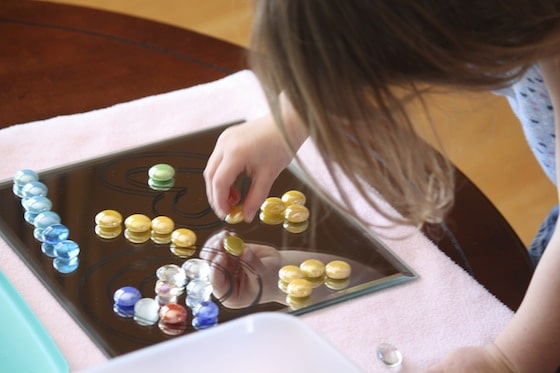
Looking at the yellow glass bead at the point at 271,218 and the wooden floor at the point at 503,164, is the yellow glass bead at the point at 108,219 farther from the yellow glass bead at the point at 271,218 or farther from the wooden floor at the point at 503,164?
the wooden floor at the point at 503,164

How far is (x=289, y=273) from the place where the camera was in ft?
2.97

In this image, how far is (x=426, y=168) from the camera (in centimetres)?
81

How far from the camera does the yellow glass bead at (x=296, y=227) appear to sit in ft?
3.21

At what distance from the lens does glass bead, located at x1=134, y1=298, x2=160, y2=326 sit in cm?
85

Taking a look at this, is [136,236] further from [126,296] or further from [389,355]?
[389,355]

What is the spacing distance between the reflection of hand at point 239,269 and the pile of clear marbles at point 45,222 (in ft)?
0.41

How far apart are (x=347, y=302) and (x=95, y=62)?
1.56 feet

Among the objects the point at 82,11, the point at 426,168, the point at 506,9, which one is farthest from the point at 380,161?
the point at 82,11

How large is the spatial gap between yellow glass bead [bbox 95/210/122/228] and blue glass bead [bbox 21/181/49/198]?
0.07 metres

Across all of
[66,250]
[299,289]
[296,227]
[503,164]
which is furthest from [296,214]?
[503,164]

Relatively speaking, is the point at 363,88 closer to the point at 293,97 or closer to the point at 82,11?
the point at 293,97

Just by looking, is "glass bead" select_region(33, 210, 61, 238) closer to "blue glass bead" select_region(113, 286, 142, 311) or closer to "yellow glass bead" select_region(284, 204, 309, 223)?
"blue glass bead" select_region(113, 286, 142, 311)

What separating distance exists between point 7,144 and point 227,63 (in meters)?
0.30

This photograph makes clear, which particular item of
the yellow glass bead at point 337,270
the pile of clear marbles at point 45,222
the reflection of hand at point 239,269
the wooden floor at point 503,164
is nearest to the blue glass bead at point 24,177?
the pile of clear marbles at point 45,222
